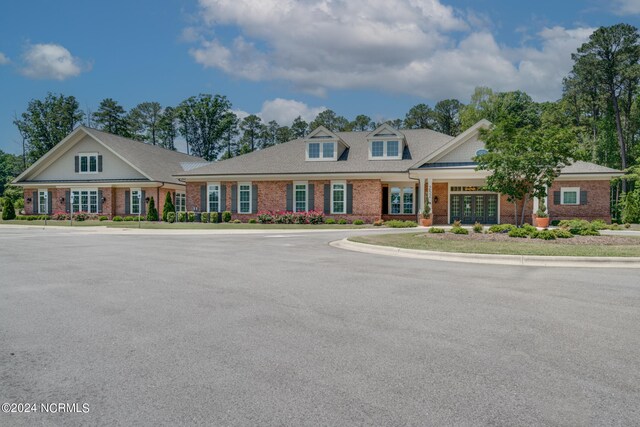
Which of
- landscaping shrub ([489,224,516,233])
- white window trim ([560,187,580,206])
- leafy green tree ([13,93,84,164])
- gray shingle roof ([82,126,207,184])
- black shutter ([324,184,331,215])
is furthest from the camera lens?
leafy green tree ([13,93,84,164])

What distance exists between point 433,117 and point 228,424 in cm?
7038

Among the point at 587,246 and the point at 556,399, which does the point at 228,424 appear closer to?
the point at 556,399

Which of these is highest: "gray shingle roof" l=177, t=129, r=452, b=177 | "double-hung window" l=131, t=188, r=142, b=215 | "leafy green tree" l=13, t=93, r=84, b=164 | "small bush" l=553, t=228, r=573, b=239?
"leafy green tree" l=13, t=93, r=84, b=164

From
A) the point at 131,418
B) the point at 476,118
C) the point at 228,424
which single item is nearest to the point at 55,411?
the point at 131,418

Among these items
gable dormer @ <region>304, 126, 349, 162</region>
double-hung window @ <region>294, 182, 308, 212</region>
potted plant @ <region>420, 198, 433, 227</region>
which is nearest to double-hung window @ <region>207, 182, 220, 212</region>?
double-hung window @ <region>294, 182, 308, 212</region>

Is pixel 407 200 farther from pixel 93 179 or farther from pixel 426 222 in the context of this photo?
pixel 93 179

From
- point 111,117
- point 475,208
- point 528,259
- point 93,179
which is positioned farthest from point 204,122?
point 528,259

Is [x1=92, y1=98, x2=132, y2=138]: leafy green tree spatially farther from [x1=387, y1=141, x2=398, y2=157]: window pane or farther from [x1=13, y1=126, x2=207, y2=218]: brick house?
[x1=387, y1=141, x2=398, y2=157]: window pane

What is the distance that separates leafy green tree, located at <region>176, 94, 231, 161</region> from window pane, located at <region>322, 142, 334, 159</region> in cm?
3738

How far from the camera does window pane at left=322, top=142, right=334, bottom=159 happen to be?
3447 centimetres

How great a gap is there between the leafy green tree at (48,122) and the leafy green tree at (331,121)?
37.2 metres

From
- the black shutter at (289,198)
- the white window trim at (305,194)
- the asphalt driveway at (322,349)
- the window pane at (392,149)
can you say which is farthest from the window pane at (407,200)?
the asphalt driveway at (322,349)

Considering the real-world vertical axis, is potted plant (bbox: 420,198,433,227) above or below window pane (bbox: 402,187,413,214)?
below

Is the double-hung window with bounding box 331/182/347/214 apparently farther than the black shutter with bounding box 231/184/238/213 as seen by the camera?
No
